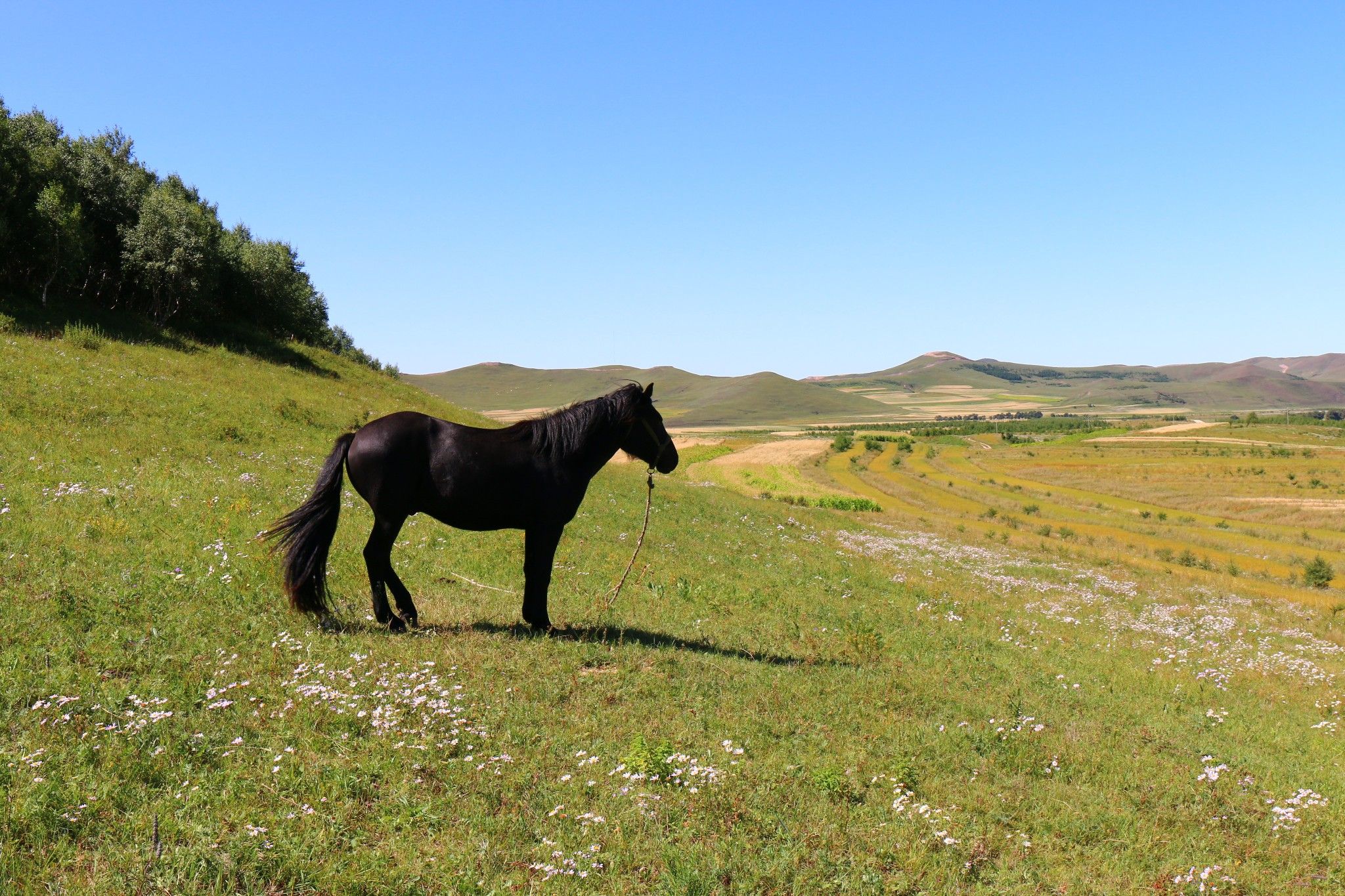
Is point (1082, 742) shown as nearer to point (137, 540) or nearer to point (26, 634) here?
point (26, 634)

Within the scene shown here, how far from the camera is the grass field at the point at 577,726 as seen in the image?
17.3 ft

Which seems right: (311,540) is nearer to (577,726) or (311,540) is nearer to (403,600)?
(403,600)

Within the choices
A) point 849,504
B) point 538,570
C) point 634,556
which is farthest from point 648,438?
point 849,504

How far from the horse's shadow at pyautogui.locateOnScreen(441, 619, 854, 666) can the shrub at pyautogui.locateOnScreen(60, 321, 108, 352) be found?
27.9 meters

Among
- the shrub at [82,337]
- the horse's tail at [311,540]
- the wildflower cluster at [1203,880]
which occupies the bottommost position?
the wildflower cluster at [1203,880]

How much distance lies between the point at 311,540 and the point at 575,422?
3713mm

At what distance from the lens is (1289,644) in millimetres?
20484

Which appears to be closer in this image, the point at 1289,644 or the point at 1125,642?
the point at 1125,642

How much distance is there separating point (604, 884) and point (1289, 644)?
76.5ft

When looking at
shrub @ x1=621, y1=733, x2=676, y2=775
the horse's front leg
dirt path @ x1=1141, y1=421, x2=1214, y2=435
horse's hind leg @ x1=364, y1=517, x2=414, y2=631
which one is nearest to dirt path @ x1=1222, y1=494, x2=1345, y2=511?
the horse's front leg

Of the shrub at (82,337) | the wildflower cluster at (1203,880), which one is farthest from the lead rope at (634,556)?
the shrub at (82,337)

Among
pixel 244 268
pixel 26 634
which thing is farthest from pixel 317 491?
pixel 244 268

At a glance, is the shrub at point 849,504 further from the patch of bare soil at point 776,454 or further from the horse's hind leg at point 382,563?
the horse's hind leg at point 382,563

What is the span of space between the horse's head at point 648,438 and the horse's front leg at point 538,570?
5.54 ft
